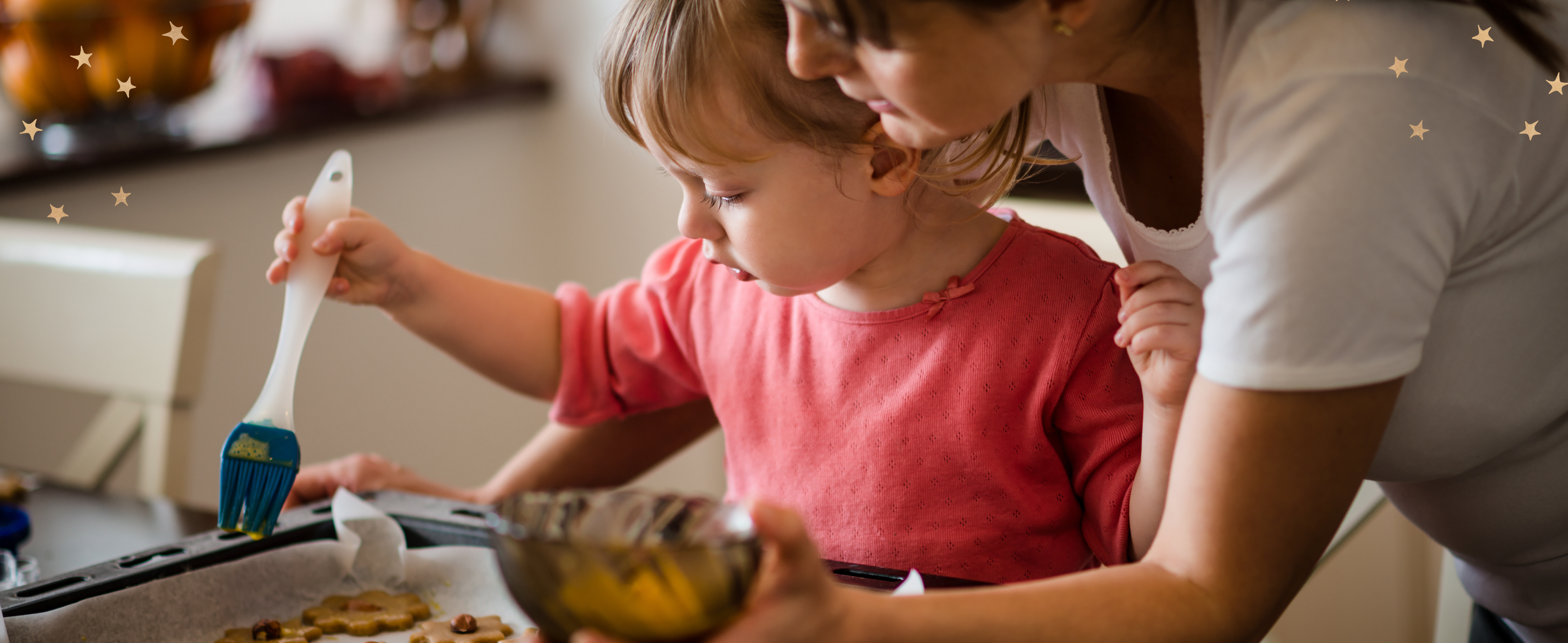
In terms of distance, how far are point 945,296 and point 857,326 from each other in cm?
7

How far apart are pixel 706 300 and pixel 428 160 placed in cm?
132

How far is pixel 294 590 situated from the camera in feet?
2.68

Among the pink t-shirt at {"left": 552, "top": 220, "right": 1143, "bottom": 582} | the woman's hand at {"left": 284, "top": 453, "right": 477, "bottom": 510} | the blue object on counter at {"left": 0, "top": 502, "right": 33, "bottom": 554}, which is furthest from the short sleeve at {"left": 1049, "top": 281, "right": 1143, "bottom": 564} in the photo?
the blue object on counter at {"left": 0, "top": 502, "right": 33, "bottom": 554}

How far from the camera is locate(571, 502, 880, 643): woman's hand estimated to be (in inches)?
17.7

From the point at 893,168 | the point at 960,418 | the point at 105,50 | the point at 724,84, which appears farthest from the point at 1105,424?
the point at 105,50

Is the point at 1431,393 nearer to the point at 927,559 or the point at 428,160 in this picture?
the point at 927,559

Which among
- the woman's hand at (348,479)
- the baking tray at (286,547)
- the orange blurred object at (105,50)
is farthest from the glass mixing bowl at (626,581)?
the orange blurred object at (105,50)

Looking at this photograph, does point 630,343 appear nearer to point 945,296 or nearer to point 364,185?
point 945,296

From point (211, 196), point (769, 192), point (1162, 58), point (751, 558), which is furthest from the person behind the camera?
point (211, 196)

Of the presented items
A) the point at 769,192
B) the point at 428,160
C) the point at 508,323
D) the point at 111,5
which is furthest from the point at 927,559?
the point at 428,160

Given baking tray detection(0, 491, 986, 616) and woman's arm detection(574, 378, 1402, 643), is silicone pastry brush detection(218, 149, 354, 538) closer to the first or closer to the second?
baking tray detection(0, 491, 986, 616)

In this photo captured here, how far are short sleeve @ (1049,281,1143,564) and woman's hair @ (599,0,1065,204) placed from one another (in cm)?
21

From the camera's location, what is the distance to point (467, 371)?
220 centimetres

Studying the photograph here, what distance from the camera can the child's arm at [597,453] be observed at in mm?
1077
